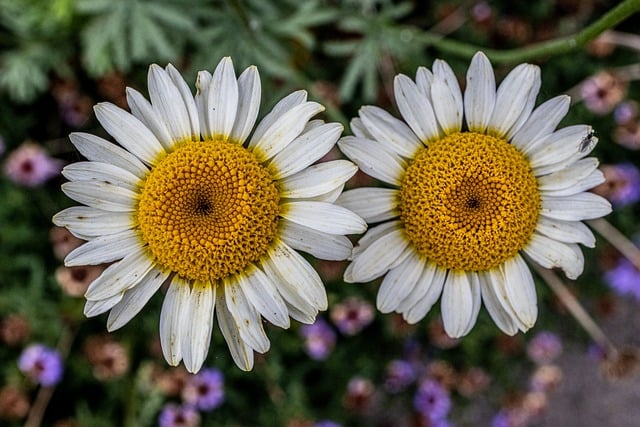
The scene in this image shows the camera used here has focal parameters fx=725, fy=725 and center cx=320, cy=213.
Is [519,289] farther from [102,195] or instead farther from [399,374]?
[399,374]

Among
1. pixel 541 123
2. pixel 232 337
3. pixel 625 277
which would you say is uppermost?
pixel 541 123

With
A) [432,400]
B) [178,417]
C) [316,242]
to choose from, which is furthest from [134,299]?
[432,400]

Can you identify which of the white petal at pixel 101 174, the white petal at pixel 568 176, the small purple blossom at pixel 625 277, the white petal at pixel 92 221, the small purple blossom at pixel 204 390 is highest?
the white petal at pixel 568 176

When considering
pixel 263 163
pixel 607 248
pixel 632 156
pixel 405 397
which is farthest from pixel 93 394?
pixel 632 156

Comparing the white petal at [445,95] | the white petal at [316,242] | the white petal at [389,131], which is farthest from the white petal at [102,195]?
the white petal at [445,95]

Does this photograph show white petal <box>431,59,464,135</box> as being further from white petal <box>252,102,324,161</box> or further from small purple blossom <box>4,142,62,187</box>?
small purple blossom <box>4,142,62,187</box>

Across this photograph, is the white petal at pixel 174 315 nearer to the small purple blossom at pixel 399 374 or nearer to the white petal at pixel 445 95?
the white petal at pixel 445 95
